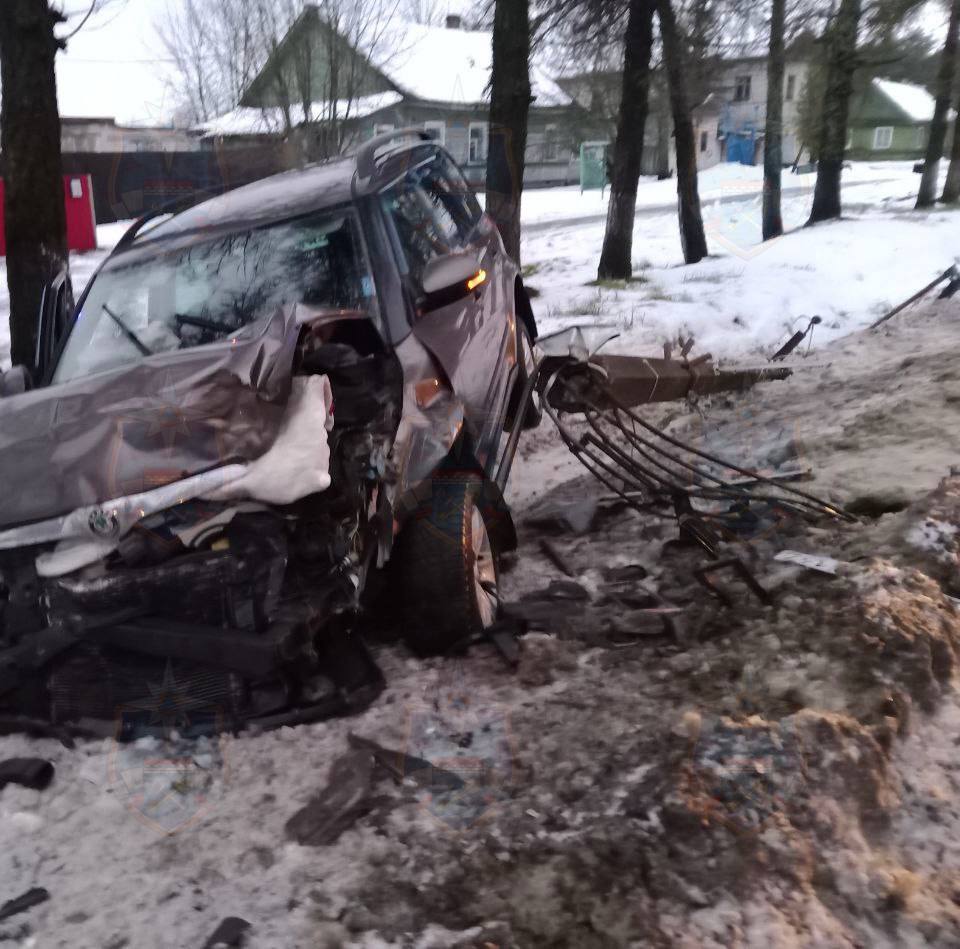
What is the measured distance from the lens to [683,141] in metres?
14.9

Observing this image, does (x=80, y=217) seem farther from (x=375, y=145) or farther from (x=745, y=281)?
(x=375, y=145)

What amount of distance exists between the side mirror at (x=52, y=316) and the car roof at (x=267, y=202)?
53 centimetres

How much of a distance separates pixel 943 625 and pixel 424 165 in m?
3.78

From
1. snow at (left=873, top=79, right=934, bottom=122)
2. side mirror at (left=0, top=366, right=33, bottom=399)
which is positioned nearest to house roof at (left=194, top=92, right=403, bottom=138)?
side mirror at (left=0, top=366, right=33, bottom=399)

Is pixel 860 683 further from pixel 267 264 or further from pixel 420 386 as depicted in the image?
pixel 267 264

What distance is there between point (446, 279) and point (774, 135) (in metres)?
17.3

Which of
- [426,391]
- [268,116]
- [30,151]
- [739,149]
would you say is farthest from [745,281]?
[739,149]

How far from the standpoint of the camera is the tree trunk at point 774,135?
58.7ft

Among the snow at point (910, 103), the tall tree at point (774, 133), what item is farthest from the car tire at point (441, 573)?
the snow at point (910, 103)

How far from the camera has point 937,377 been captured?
667 centimetres

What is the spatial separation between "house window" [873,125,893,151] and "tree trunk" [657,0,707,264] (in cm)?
4451

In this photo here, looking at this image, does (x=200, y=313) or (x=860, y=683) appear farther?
(x=200, y=313)

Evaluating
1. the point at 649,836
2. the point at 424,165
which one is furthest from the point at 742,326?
the point at 649,836

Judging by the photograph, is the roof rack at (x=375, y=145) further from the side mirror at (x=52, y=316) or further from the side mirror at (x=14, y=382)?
the side mirror at (x=14, y=382)
